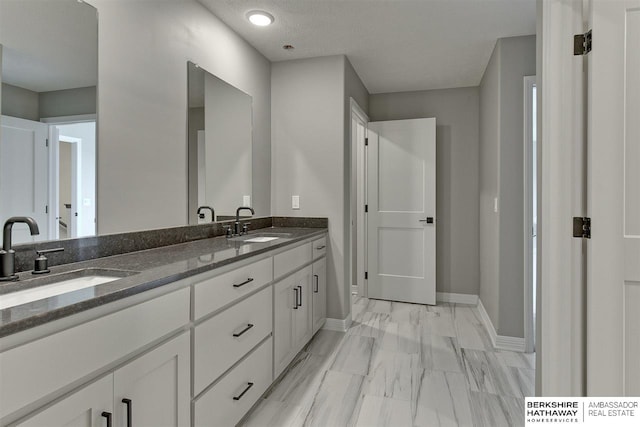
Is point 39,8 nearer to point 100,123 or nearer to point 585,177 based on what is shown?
point 100,123

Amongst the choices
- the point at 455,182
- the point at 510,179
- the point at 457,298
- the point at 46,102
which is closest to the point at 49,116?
the point at 46,102

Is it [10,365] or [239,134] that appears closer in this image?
[10,365]

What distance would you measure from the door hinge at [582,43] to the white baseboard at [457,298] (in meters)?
3.19

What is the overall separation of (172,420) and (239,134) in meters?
2.12

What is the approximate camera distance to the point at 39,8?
1.44m

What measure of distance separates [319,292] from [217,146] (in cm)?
142

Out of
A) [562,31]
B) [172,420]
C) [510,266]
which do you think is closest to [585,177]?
[562,31]

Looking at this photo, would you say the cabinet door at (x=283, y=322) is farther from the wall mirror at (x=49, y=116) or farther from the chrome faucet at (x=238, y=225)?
the wall mirror at (x=49, y=116)

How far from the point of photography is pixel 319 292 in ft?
9.93

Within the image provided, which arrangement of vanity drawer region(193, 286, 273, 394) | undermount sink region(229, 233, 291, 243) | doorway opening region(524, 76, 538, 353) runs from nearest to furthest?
vanity drawer region(193, 286, 273, 394), undermount sink region(229, 233, 291, 243), doorway opening region(524, 76, 538, 353)

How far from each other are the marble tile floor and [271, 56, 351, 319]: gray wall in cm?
55

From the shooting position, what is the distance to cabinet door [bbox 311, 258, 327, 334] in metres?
2.90

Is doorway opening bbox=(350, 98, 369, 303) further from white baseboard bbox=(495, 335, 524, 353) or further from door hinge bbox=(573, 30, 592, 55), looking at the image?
door hinge bbox=(573, 30, 592, 55)

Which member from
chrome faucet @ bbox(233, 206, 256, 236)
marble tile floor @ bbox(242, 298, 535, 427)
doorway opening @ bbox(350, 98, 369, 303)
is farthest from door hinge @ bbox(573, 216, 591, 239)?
doorway opening @ bbox(350, 98, 369, 303)
